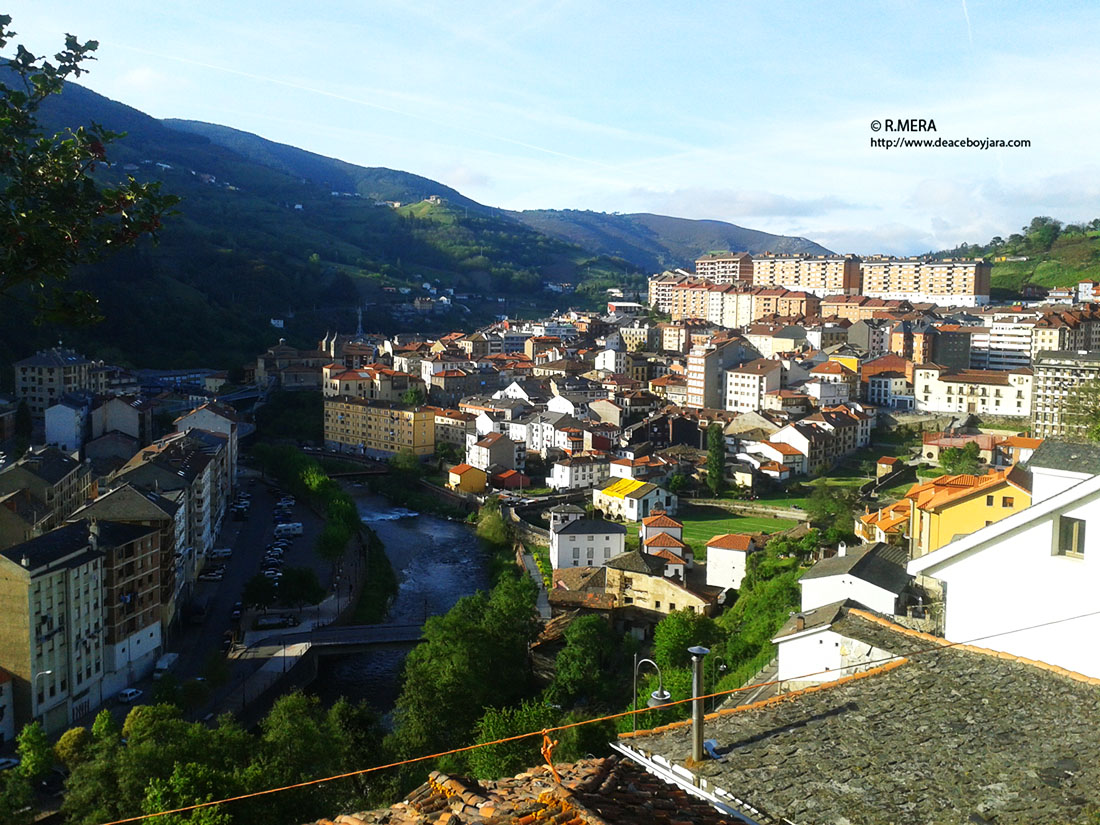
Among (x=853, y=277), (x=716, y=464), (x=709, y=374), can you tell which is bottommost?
(x=716, y=464)

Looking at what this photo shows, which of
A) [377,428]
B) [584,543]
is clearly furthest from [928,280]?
Result: [584,543]

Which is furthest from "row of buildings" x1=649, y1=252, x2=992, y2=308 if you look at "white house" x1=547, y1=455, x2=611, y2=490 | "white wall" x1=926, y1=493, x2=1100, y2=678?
"white wall" x1=926, y1=493, x2=1100, y2=678

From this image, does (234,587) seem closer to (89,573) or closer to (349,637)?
(349,637)

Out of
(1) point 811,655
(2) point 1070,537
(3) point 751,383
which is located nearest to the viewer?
(2) point 1070,537

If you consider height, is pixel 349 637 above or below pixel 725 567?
below

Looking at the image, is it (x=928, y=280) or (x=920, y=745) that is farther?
(x=928, y=280)

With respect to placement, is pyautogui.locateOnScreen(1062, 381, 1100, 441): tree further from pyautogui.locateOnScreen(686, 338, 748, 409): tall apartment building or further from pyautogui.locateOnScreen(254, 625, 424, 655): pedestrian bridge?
pyautogui.locateOnScreen(686, 338, 748, 409): tall apartment building

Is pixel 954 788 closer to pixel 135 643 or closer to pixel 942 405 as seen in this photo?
pixel 135 643

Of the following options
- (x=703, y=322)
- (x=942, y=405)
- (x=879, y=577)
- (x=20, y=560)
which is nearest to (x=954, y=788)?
(x=879, y=577)
